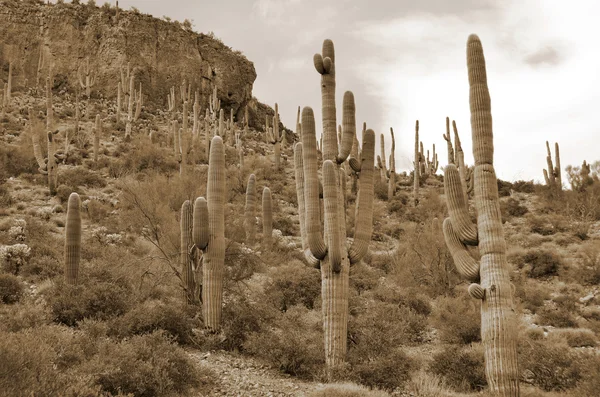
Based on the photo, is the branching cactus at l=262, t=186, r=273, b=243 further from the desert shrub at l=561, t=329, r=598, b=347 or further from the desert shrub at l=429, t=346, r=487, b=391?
the desert shrub at l=561, t=329, r=598, b=347

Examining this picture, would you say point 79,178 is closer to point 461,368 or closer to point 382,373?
point 382,373

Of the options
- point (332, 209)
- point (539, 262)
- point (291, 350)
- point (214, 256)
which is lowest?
point (291, 350)

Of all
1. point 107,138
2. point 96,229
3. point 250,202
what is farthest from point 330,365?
point 107,138

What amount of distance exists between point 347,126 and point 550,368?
5861 millimetres

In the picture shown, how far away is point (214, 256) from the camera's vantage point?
12125 mm

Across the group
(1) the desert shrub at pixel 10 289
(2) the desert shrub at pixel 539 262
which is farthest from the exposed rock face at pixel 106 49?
(1) the desert shrub at pixel 10 289

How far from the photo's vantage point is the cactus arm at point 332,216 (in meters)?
10.1

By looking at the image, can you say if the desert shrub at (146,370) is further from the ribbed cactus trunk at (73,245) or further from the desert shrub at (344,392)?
the ribbed cactus trunk at (73,245)

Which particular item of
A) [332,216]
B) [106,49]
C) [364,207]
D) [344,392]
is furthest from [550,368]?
[106,49]

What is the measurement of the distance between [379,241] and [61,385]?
18.7 metres

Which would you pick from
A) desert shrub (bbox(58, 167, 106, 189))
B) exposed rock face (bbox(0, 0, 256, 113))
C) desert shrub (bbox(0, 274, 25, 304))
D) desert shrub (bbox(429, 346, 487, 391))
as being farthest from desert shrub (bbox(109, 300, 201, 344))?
exposed rock face (bbox(0, 0, 256, 113))

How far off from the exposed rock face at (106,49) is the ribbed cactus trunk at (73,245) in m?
33.1

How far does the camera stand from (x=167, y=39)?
49188 millimetres

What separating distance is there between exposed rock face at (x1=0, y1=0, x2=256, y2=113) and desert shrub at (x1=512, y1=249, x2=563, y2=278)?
112ft
